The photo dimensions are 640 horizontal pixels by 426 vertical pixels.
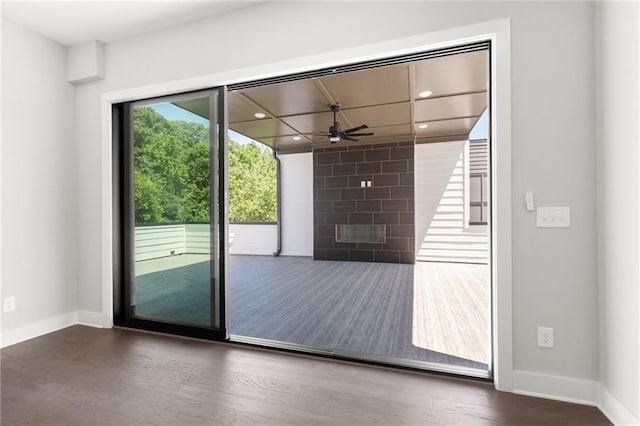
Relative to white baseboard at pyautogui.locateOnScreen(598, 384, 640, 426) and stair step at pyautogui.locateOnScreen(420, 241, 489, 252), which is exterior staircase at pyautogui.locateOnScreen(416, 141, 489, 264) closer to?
stair step at pyautogui.locateOnScreen(420, 241, 489, 252)

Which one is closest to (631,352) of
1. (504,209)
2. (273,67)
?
(504,209)

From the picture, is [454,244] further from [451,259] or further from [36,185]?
[36,185]

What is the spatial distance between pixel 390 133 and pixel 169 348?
524cm

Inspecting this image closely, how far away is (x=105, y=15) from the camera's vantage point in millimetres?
2521

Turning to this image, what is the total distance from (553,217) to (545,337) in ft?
2.28

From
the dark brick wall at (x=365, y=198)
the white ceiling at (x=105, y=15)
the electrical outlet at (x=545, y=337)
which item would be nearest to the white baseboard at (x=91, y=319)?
the white ceiling at (x=105, y=15)

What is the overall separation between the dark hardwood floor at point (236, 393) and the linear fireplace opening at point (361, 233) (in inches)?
180

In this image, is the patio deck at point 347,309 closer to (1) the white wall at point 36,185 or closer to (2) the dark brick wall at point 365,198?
(1) the white wall at point 36,185

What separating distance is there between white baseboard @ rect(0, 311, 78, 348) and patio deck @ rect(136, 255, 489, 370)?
2.36ft

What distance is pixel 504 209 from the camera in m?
1.87

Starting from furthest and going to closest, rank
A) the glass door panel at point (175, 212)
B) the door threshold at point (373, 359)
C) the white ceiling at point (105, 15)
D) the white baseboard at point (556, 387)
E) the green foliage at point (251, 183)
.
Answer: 1. the green foliage at point (251, 183)
2. the glass door panel at point (175, 212)
3. the white ceiling at point (105, 15)
4. the door threshold at point (373, 359)
5. the white baseboard at point (556, 387)

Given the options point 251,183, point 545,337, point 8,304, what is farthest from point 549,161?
point 251,183

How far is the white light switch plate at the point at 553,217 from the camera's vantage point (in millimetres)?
1779

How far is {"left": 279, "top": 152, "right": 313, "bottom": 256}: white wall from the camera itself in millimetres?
7602
